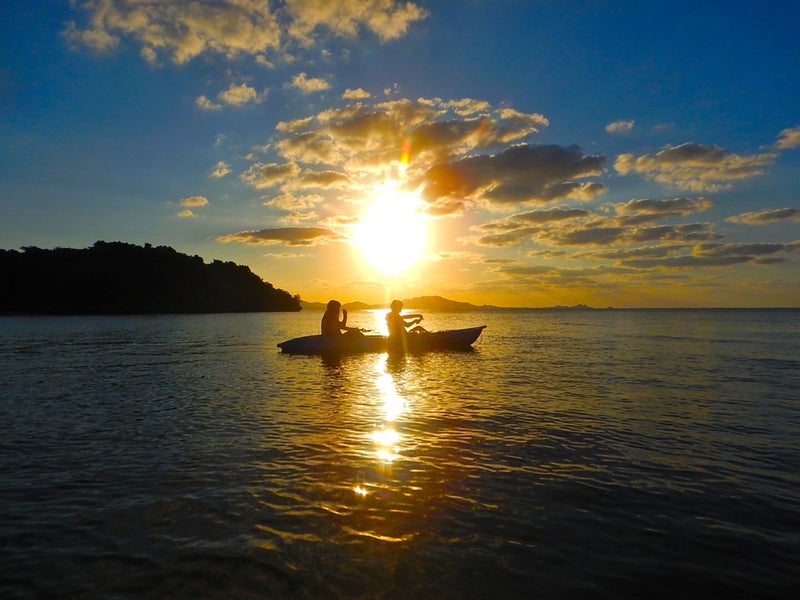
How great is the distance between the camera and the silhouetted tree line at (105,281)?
13762 cm

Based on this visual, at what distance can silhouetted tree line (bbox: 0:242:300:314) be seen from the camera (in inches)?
5418

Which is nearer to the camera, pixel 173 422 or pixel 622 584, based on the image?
pixel 622 584

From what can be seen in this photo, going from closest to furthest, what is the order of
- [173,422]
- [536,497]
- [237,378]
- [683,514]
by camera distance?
[683,514] → [536,497] → [173,422] → [237,378]

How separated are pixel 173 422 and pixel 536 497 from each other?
35.4ft

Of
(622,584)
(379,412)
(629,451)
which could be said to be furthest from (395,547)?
(379,412)

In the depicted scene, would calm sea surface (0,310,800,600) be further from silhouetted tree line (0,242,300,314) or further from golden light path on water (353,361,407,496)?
silhouetted tree line (0,242,300,314)

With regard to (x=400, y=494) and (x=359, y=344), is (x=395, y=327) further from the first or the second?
(x=400, y=494)

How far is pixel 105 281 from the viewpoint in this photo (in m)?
149

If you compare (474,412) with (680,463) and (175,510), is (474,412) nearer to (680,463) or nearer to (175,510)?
(680,463)

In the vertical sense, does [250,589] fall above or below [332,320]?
below

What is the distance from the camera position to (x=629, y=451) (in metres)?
11.2

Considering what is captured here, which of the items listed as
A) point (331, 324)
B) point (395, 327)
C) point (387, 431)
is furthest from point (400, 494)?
point (395, 327)

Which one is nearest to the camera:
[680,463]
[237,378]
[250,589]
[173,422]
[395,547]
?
[250,589]

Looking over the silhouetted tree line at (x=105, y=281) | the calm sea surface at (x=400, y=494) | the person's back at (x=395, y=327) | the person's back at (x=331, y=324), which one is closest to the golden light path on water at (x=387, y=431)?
the calm sea surface at (x=400, y=494)
